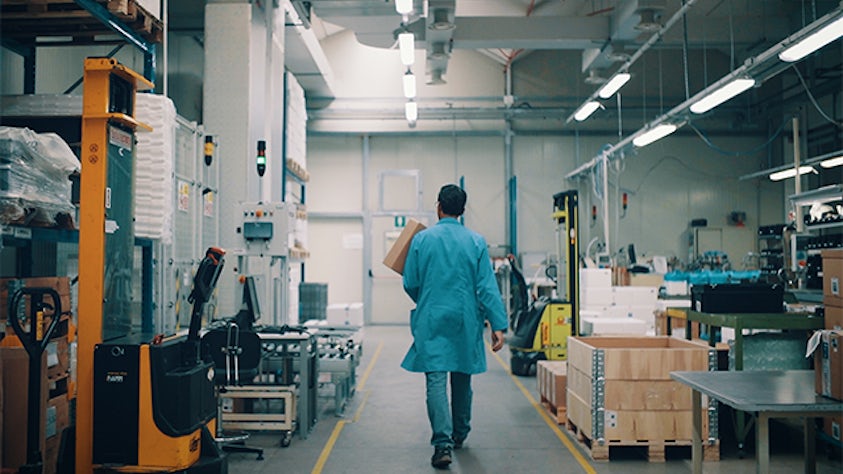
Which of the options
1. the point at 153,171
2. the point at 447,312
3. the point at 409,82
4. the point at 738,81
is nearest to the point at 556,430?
the point at 447,312

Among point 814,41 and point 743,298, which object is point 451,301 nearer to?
point 743,298

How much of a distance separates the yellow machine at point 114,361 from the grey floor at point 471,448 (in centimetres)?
110

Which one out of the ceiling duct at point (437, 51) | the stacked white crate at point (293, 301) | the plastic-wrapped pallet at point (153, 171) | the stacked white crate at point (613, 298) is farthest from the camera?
the stacked white crate at point (613, 298)

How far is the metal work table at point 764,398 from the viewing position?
3.14 meters

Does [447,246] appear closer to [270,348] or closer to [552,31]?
[270,348]

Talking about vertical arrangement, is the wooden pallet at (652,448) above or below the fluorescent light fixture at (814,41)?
below

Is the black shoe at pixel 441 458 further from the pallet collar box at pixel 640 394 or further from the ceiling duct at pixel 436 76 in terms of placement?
the ceiling duct at pixel 436 76

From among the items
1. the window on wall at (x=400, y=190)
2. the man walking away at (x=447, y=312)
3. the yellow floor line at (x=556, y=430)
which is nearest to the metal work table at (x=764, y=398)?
the yellow floor line at (x=556, y=430)

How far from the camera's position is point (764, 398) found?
3.24m

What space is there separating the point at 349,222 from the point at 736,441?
11.1 metres

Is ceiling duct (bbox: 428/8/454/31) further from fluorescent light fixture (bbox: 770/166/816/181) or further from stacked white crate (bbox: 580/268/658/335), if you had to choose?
fluorescent light fixture (bbox: 770/166/816/181)

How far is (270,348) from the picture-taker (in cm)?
642

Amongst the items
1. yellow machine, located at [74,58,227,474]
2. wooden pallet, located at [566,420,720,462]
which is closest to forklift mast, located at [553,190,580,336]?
wooden pallet, located at [566,420,720,462]

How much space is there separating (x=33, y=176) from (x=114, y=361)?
54.8 inches
